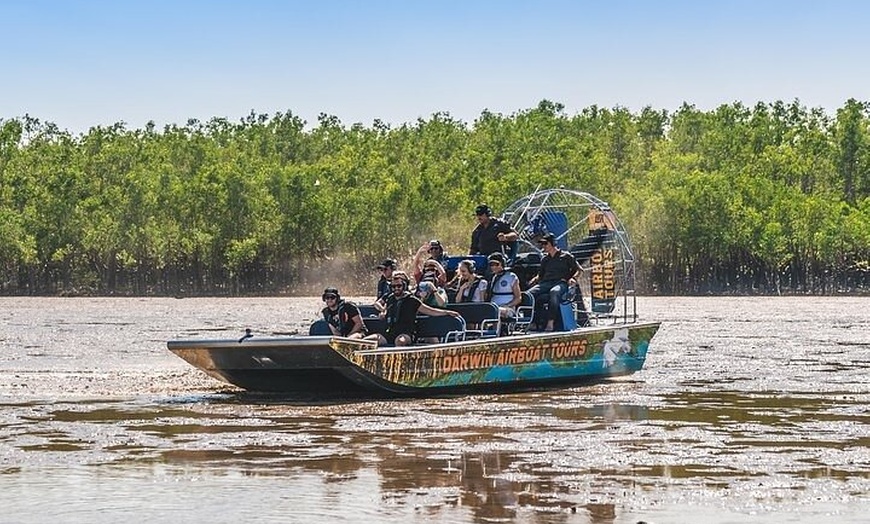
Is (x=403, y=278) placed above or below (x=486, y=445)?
above

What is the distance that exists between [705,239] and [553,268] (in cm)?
6580

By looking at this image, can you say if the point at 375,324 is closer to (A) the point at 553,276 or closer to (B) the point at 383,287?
(B) the point at 383,287

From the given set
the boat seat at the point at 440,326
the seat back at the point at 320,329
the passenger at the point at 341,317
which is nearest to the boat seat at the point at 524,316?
the boat seat at the point at 440,326

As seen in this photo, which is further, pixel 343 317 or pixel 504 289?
pixel 504 289

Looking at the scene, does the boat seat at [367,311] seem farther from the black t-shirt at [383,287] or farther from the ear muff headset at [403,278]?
the ear muff headset at [403,278]

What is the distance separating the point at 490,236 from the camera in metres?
19.8

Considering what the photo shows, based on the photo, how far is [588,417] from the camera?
15.4m

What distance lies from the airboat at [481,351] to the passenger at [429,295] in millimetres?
185

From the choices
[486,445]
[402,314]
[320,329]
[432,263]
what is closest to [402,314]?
[402,314]

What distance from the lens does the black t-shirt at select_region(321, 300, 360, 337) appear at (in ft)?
56.4

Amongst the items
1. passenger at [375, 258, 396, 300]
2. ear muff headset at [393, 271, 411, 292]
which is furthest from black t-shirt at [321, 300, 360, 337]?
passenger at [375, 258, 396, 300]

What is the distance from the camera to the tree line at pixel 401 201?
8362cm

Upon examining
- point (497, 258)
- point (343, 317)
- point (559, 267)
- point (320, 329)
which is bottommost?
point (320, 329)

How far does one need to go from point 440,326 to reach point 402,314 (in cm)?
50
